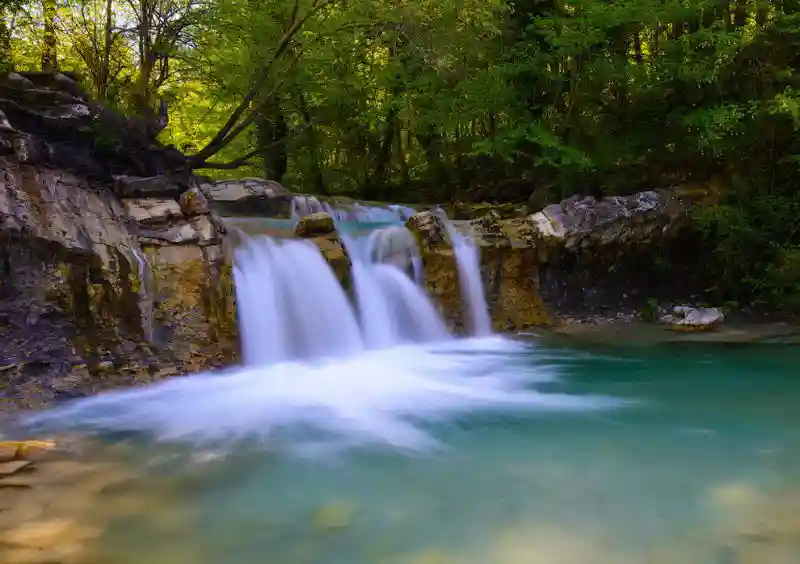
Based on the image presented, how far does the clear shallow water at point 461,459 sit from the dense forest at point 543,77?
4.06 metres

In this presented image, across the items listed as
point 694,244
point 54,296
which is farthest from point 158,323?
point 694,244

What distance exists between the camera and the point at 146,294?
6.70 meters

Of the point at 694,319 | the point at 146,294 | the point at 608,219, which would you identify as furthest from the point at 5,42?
the point at 694,319

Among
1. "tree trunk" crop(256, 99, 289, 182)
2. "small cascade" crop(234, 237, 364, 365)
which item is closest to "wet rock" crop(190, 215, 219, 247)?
"small cascade" crop(234, 237, 364, 365)

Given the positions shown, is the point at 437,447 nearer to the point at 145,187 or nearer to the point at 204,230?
the point at 204,230

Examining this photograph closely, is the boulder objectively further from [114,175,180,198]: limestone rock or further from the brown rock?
the brown rock

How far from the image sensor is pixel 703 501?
3.76m

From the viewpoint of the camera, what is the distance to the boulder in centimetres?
1083

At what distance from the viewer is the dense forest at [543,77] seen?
9.19m

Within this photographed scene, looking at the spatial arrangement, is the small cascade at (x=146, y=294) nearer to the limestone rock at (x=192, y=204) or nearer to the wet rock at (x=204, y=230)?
the wet rock at (x=204, y=230)

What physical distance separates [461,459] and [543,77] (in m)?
8.73

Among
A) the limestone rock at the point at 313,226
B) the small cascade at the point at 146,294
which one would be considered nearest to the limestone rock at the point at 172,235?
the small cascade at the point at 146,294

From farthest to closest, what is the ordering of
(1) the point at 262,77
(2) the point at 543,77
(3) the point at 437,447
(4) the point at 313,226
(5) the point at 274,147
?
(5) the point at 274,147 → (2) the point at 543,77 → (1) the point at 262,77 → (4) the point at 313,226 → (3) the point at 437,447

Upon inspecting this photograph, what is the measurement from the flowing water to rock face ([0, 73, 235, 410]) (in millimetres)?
416
